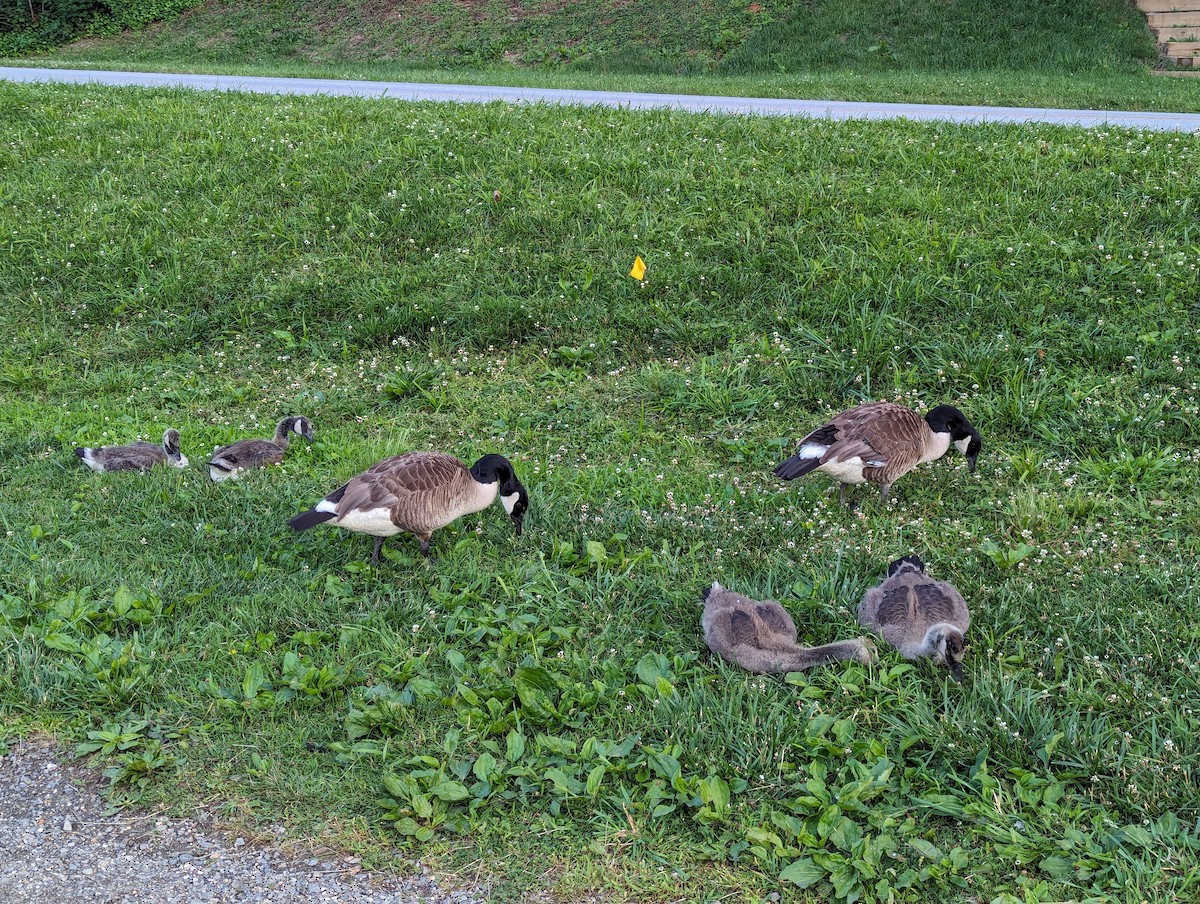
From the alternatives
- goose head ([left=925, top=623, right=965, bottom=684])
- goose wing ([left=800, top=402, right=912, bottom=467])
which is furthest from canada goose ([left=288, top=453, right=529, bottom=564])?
goose head ([left=925, top=623, right=965, bottom=684])

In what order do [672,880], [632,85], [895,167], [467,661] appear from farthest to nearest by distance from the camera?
[632,85] → [895,167] → [467,661] → [672,880]

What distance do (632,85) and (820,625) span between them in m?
13.9

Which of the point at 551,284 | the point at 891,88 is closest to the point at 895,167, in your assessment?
the point at 551,284

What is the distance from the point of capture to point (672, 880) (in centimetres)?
386

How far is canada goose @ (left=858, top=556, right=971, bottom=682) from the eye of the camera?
467cm

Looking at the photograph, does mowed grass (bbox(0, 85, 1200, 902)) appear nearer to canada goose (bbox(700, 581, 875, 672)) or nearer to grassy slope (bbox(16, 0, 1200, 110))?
canada goose (bbox(700, 581, 875, 672))

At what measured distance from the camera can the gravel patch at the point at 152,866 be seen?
3.84m

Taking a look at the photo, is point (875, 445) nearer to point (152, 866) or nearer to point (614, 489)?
point (614, 489)

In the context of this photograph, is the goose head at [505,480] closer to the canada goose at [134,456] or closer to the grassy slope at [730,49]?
the canada goose at [134,456]

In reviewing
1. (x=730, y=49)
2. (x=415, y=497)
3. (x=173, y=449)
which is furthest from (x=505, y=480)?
(x=730, y=49)

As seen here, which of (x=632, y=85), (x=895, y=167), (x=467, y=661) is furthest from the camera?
(x=632, y=85)

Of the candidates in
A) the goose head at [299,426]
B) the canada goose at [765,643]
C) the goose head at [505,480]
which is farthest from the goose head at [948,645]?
the goose head at [299,426]

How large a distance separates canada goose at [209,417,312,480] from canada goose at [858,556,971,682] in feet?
13.7

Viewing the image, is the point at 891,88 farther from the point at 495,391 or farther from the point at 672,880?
the point at 672,880
